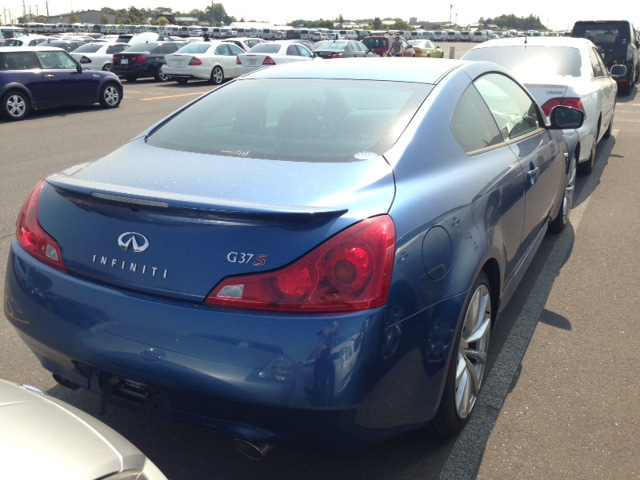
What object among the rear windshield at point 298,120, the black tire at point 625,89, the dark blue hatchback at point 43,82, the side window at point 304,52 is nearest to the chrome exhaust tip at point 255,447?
the rear windshield at point 298,120

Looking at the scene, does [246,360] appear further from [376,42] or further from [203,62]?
[376,42]

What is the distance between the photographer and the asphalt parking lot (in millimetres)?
2875

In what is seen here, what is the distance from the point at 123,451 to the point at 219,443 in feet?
3.84

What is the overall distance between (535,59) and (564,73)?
385 mm

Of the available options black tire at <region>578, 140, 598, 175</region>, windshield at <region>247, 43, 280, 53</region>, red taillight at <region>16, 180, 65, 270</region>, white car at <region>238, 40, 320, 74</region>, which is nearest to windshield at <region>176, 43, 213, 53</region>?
white car at <region>238, 40, 320, 74</region>

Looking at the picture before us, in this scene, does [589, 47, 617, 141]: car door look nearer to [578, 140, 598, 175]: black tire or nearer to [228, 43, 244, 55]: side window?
[578, 140, 598, 175]: black tire

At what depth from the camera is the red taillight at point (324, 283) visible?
2281mm

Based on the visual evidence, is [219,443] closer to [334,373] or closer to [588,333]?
[334,373]

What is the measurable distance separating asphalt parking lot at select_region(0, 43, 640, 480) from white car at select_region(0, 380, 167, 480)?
36.3 inches

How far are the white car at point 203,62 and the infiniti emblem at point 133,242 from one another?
21898 mm

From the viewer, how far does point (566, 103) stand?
285 inches

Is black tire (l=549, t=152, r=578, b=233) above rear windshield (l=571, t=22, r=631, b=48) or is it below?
below

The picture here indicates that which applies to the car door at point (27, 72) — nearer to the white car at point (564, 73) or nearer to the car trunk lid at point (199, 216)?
the white car at point (564, 73)

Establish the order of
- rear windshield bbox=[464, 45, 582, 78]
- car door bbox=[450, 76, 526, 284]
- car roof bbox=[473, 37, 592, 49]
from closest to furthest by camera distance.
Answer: car door bbox=[450, 76, 526, 284]
rear windshield bbox=[464, 45, 582, 78]
car roof bbox=[473, 37, 592, 49]
